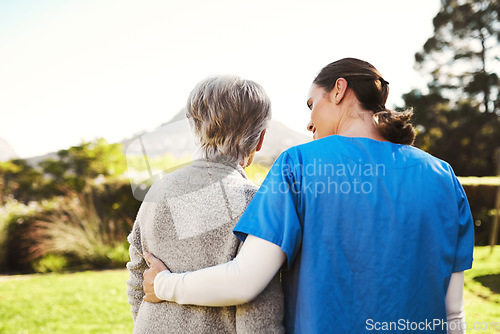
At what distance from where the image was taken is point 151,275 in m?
1.40

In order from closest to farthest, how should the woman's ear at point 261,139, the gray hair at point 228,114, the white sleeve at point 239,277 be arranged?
the white sleeve at point 239,277
the gray hair at point 228,114
the woman's ear at point 261,139

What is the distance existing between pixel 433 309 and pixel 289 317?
434mm

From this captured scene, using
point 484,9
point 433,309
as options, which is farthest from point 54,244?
point 484,9

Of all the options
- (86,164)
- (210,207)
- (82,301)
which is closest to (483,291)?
(82,301)

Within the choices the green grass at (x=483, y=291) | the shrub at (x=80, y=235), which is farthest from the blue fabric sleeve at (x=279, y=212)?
the shrub at (x=80, y=235)

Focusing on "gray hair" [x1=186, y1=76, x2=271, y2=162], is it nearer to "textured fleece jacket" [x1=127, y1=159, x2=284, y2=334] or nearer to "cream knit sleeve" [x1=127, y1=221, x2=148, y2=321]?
"textured fleece jacket" [x1=127, y1=159, x2=284, y2=334]

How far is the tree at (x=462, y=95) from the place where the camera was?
56.6ft

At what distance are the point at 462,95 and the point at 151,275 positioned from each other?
19.7 meters

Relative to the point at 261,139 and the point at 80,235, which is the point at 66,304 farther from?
the point at 261,139

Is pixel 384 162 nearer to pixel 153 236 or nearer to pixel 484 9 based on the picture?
pixel 153 236

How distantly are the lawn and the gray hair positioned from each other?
3765 millimetres

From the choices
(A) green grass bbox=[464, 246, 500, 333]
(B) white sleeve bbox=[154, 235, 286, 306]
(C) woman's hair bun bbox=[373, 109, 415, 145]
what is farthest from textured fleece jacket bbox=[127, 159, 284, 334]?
(A) green grass bbox=[464, 246, 500, 333]

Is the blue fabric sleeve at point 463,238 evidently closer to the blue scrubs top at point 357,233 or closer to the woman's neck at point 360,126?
the blue scrubs top at point 357,233

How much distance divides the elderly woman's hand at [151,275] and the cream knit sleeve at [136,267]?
0.24 ft
